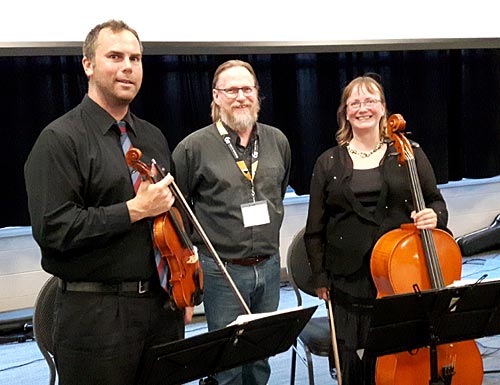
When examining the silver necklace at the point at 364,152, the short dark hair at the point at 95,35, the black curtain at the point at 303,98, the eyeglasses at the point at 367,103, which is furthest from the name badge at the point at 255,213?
the black curtain at the point at 303,98

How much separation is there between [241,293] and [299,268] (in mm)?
512

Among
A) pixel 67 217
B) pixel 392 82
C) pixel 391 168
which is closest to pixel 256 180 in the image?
pixel 391 168

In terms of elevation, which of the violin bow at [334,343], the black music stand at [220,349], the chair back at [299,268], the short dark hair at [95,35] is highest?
the short dark hair at [95,35]

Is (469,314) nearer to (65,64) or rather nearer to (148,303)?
(148,303)

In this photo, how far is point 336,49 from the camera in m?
4.38

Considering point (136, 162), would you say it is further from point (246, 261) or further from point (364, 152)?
point (364, 152)

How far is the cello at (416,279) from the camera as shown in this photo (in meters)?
2.21

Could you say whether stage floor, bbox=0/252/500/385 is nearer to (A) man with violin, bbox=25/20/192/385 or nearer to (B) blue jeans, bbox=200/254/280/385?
(B) blue jeans, bbox=200/254/280/385

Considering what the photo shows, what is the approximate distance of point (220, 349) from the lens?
1.74 meters

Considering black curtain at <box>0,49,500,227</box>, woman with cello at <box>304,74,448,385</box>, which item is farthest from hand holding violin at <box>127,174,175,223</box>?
black curtain at <box>0,49,500,227</box>

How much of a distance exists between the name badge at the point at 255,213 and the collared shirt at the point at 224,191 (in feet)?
0.06

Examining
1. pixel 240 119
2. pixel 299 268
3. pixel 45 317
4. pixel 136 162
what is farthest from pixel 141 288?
pixel 299 268

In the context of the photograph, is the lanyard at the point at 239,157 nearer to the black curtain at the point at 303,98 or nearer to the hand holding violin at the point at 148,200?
the hand holding violin at the point at 148,200

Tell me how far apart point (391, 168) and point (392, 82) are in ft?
9.45
